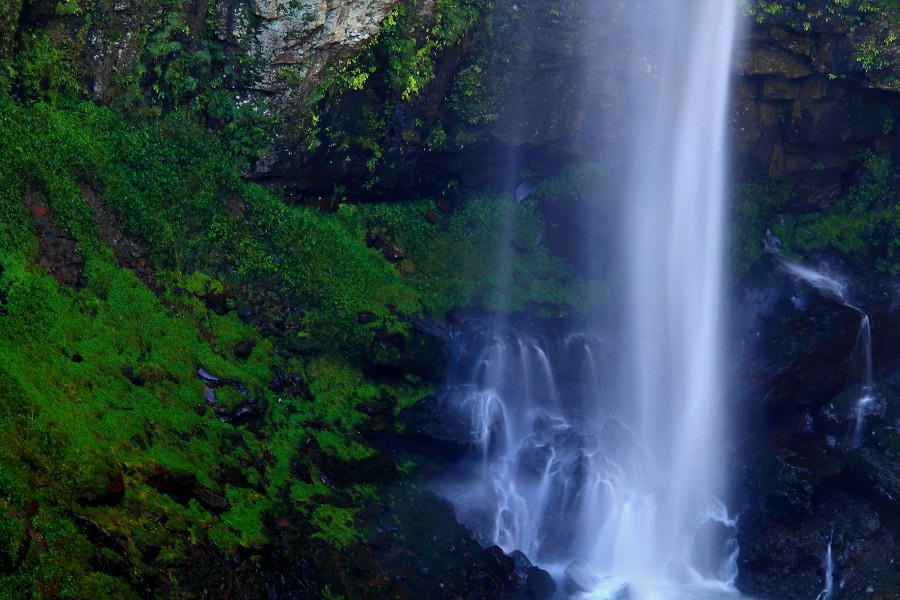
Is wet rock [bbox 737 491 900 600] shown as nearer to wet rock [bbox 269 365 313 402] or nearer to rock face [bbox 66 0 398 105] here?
wet rock [bbox 269 365 313 402]

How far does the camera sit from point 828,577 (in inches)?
779

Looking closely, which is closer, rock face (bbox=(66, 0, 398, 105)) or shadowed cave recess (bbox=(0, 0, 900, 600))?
shadowed cave recess (bbox=(0, 0, 900, 600))

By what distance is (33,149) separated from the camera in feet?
64.1

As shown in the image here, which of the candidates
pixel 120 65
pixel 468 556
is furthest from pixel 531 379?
pixel 120 65

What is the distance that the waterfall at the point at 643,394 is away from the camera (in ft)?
67.3

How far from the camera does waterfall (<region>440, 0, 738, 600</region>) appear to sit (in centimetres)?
2050

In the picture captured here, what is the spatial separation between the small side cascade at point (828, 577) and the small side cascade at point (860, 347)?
3.23m

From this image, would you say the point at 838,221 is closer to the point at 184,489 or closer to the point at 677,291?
the point at 677,291

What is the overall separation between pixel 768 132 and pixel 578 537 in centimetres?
1300

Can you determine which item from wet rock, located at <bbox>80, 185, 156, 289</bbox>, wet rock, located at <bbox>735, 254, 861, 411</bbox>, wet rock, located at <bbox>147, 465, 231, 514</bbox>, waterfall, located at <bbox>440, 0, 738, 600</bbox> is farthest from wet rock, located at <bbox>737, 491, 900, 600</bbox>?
wet rock, located at <bbox>80, 185, 156, 289</bbox>

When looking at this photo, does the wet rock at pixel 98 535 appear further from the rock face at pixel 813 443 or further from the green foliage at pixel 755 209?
the green foliage at pixel 755 209

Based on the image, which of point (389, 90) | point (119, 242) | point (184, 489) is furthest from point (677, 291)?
point (184, 489)

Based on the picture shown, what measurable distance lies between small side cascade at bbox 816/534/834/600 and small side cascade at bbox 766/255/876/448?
323cm

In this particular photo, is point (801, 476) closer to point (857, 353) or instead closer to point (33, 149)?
point (857, 353)
